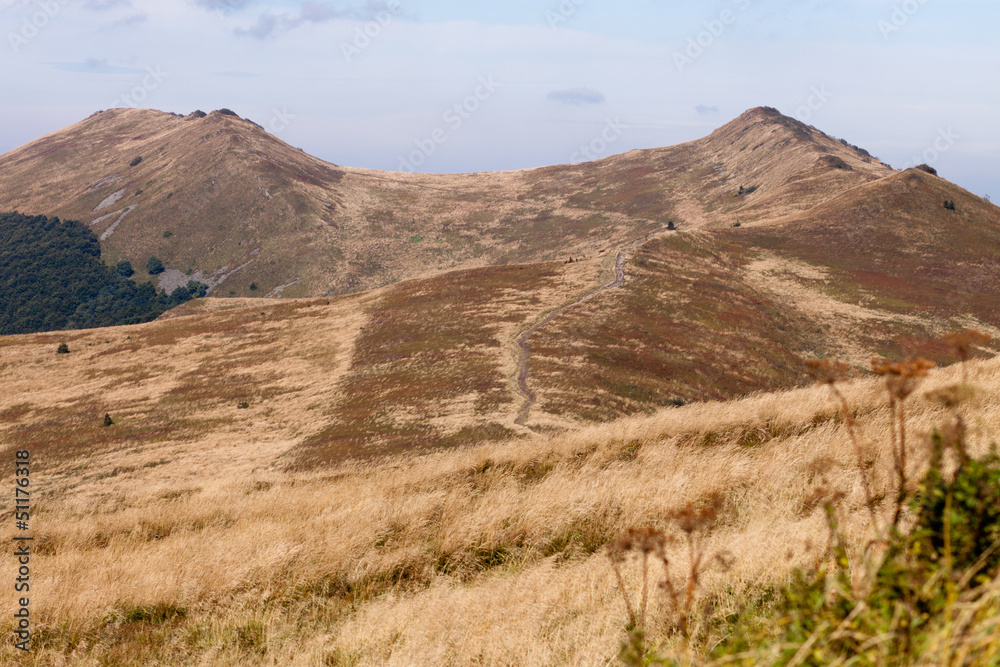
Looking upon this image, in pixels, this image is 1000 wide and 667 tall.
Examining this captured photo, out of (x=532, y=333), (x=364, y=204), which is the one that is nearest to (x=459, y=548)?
(x=532, y=333)

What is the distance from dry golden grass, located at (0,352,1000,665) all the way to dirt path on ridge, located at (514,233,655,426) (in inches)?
831

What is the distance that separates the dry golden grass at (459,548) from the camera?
247 inches

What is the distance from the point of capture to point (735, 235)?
284 ft

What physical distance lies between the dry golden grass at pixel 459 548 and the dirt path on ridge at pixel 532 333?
69.2 feet

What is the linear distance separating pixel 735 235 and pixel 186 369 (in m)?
73.0

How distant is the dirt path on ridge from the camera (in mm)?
36469

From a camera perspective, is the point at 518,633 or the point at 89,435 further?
the point at 89,435

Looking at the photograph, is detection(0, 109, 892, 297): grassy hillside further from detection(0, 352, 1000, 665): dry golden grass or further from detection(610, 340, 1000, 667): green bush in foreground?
detection(610, 340, 1000, 667): green bush in foreground

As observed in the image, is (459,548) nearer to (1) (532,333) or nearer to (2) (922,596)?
(2) (922,596)

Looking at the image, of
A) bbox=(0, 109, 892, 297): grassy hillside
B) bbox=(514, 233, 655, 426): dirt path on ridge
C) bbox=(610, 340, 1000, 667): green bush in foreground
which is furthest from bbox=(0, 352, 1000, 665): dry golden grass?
bbox=(0, 109, 892, 297): grassy hillside

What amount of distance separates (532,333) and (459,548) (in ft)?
139

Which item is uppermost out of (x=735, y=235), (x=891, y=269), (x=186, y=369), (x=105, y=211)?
(x=105, y=211)

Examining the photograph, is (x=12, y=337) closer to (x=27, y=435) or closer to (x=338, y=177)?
(x=27, y=435)

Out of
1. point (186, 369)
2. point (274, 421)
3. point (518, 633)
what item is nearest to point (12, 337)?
point (186, 369)
